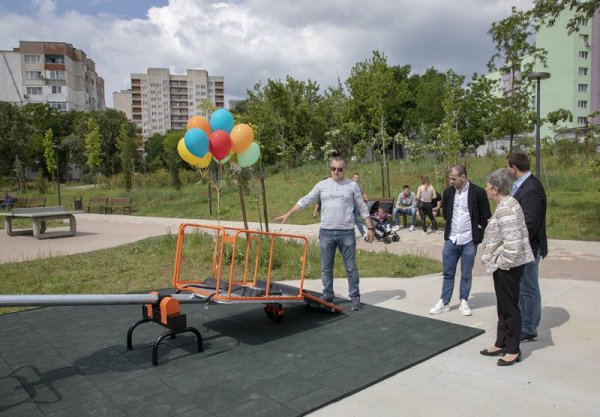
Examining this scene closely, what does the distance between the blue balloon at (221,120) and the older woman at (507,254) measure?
4665mm

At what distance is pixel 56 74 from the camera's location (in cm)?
8281

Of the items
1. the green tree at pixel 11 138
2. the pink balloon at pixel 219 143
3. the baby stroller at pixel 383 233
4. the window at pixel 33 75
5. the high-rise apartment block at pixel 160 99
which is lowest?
the baby stroller at pixel 383 233

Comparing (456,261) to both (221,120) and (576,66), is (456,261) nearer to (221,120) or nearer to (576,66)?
(221,120)

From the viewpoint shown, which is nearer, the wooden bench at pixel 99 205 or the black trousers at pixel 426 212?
the black trousers at pixel 426 212

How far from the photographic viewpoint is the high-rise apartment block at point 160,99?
143 meters

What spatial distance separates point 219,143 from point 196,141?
36 cm

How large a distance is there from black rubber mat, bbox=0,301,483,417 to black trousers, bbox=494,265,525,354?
1.96ft

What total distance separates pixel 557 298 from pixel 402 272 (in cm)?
238

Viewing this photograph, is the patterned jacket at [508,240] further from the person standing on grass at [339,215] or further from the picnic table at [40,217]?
the picnic table at [40,217]

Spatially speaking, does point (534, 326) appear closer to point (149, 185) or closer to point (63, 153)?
point (149, 185)

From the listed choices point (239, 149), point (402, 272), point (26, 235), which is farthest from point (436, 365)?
point (26, 235)

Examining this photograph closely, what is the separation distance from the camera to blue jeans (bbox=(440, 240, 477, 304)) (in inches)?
203

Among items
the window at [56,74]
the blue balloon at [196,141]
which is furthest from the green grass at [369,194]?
the window at [56,74]

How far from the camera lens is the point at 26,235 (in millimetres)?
14797
